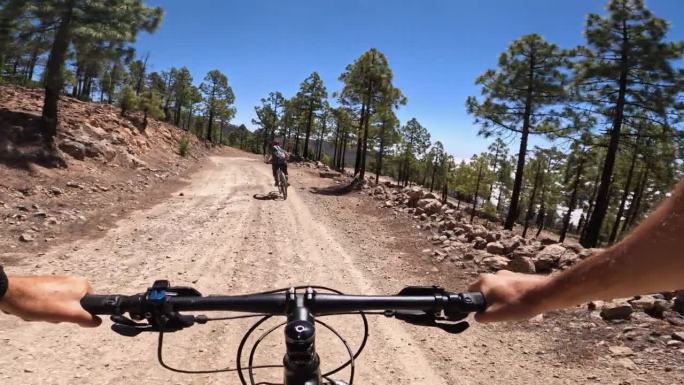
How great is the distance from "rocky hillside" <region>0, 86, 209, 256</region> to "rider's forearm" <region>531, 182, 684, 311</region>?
28.7 feet

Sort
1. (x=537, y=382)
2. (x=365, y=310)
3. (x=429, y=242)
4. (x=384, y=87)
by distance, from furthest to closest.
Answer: (x=384, y=87), (x=429, y=242), (x=537, y=382), (x=365, y=310)

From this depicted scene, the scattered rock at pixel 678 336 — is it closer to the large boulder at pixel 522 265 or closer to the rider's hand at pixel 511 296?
the large boulder at pixel 522 265

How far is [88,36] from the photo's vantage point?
48.1ft

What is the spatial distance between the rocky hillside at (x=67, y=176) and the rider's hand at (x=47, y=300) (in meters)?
7.19

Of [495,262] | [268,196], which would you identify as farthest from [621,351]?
[268,196]

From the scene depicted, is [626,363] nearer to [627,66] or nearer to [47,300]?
[47,300]

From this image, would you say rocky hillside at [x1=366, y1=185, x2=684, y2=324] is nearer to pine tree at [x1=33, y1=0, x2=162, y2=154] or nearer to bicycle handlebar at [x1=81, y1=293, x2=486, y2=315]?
bicycle handlebar at [x1=81, y1=293, x2=486, y2=315]

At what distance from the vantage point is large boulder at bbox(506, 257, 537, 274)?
7.84 m

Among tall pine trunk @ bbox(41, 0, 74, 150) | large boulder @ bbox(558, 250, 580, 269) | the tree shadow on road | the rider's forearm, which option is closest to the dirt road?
large boulder @ bbox(558, 250, 580, 269)

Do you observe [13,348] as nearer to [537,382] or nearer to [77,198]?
[537,382]

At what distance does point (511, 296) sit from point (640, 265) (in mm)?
490

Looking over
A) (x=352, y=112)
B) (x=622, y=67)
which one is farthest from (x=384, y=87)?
(x=622, y=67)

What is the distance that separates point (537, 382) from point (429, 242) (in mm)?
6549

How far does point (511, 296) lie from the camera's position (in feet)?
4.83
